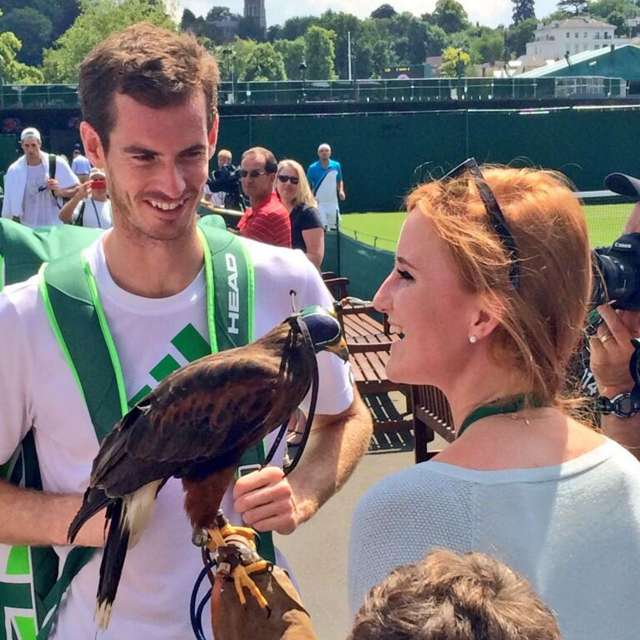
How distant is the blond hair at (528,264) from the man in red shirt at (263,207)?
526 centimetres

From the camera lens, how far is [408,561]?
151cm

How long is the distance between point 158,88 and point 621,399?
1614mm

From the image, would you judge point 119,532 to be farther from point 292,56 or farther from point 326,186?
point 292,56

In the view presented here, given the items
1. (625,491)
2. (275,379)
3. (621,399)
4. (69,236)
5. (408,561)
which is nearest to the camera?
(408,561)

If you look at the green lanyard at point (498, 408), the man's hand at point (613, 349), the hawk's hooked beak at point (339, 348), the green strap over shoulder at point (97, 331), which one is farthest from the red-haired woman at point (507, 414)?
the man's hand at point (613, 349)

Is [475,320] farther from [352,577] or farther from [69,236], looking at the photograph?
[69,236]

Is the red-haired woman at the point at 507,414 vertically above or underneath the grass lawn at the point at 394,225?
above

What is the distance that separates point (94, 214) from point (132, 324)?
6.38 m

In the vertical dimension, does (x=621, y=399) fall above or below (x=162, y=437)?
below

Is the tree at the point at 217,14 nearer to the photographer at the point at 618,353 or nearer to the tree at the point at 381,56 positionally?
the tree at the point at 381,56

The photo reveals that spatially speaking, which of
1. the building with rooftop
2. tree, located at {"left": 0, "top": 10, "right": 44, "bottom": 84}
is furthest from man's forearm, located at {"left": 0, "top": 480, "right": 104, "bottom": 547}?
the building with rooftop

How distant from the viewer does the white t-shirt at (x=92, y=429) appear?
220 cm

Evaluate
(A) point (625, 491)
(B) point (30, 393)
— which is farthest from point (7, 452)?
(A) point (625, 491)

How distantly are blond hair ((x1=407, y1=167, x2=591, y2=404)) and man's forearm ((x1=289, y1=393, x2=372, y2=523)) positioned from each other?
746 millimetres
